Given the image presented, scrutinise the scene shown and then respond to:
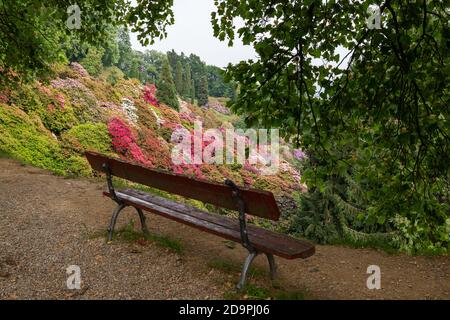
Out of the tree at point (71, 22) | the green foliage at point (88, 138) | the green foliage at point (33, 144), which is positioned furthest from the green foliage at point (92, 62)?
the tree at point (71, 22)

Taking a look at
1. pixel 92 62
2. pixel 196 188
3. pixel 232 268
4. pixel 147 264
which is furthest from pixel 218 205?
pixel 92 62

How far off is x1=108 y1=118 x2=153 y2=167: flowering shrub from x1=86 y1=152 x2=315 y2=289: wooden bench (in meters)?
12.2

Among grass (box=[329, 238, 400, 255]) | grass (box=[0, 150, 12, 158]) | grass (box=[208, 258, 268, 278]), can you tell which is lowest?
grass (box=[329, 238, 400, 255])

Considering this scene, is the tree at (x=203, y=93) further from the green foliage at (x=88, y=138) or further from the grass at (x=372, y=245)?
the grass at (x=372, y=245)

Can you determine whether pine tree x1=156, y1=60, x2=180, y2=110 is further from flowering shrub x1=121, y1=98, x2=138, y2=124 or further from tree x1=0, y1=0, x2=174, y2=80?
tree x1=0, y1=0, x2=174, y2=80

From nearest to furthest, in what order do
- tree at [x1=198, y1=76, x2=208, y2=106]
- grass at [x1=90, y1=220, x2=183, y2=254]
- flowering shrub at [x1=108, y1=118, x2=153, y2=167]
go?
grass at [x1=90, y1=220, x2=183, y2=254]
flowering shrub at [x1=108, y1=118, x2=153, y2=167]
tree at [x1=198, y1=76, x2=208, y2=106]

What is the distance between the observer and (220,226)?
422 centimetres

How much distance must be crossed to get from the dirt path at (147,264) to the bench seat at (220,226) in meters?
0.57

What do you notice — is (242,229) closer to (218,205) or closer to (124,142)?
(218,205)

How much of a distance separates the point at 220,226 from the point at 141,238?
1.53 meters

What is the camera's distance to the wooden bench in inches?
141

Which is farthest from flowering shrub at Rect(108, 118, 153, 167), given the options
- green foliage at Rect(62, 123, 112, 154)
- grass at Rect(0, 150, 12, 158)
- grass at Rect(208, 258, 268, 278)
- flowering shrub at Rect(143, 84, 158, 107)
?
grass at Rect(208, 258, 268, 278)

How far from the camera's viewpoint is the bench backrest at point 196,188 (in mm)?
3476

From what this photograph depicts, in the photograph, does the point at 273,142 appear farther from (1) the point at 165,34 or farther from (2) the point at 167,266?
(2) the point at 167,266
